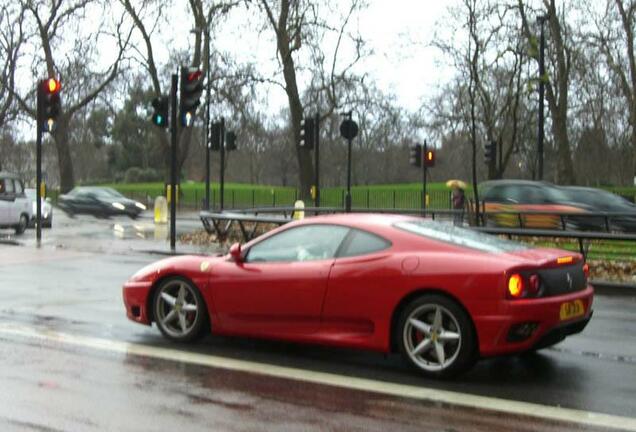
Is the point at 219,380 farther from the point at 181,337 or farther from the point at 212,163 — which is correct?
the point at 212,163

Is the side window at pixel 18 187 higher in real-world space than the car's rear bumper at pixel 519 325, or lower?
higher

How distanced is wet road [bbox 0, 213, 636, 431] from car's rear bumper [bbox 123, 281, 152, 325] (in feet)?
0.74

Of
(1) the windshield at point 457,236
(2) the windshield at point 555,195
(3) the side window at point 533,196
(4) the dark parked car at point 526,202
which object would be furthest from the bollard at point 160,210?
(1) the windshield at point 457,236

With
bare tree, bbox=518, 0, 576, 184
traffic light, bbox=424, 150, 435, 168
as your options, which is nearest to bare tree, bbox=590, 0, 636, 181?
bare tree, bbox=518, 0, 576, 184

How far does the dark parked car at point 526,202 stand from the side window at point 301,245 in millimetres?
15787

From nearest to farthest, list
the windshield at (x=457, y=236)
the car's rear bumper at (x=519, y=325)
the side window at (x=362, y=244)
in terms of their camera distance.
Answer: the car's rear bumper at (x=519, y=325) < the windshield at (x=457, y=236) < the side window at (x=362, y=244)

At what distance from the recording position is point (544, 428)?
5160 mm

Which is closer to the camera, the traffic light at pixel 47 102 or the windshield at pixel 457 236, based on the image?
the windshield at pixel 457 236

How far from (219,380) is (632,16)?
40.9m

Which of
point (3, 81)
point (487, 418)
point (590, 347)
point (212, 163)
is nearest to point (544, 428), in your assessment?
point (487, 418)

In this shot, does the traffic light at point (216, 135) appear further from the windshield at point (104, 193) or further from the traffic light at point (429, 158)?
the windshield at point (104, 193)

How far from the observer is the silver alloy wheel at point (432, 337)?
6316 millimetres

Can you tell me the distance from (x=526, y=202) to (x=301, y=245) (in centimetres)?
1761

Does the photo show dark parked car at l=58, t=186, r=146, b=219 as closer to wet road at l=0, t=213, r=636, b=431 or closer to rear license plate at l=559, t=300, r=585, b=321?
wet road at l=0, t=213, r=636, b=431
